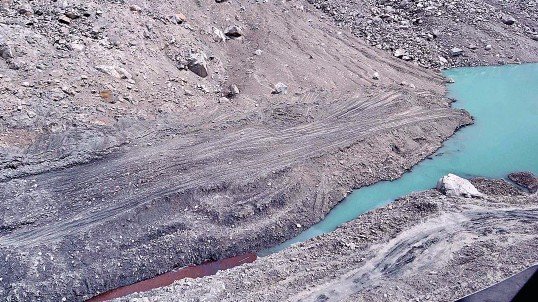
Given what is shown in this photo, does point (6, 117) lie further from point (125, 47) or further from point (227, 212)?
point (227, 212)

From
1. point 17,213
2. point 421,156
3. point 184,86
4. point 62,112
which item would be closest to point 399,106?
point 421,156

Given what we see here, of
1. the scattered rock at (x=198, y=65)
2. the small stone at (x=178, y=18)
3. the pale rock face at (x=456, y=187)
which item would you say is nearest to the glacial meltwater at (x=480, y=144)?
the pale rock face at (x=456, y=187)

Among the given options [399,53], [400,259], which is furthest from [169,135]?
[399,53]

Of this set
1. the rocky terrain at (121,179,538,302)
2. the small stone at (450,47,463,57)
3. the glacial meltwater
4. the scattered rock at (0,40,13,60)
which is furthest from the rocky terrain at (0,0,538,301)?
the small stone at (450,47,463,57)

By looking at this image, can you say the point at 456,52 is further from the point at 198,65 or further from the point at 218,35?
the point at 198,65

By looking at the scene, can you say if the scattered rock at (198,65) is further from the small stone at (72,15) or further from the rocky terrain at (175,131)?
the small stone at (72,15)

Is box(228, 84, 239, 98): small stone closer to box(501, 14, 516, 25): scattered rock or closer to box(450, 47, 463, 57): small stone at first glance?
box(450, 47, 463, 57): small stone
